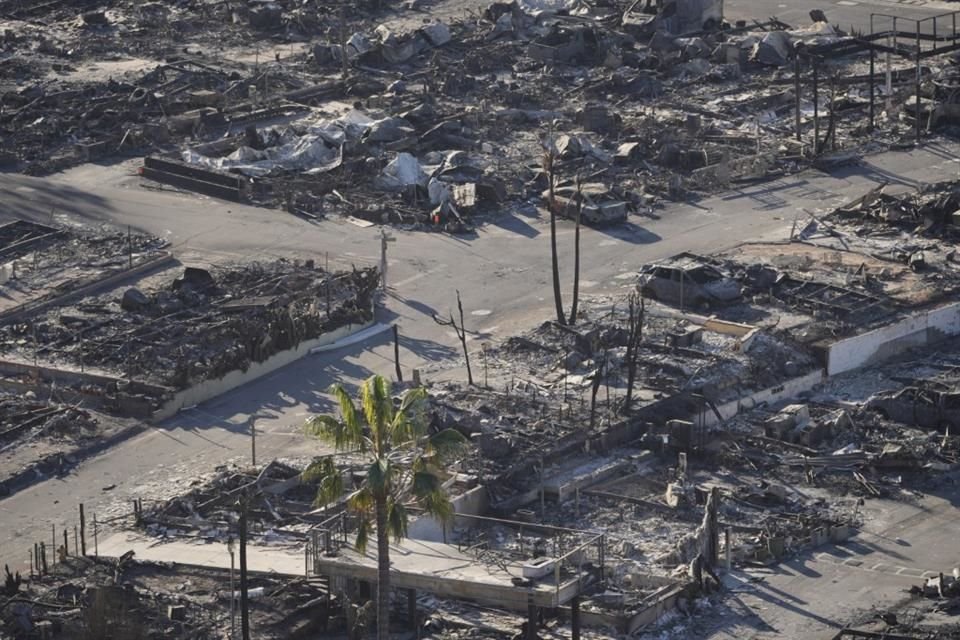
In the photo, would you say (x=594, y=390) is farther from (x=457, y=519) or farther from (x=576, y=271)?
(x=576, y=271)

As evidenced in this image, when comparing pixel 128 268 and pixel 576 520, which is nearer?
pixel 576 520

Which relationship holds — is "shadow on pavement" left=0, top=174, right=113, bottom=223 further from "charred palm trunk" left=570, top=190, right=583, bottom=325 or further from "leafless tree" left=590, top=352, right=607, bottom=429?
"leafless tree" left=590, top=352, right=607, bottom=429

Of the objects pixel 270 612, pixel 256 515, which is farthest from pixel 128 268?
pixel 270 612

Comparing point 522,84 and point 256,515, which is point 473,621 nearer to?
point 256,515

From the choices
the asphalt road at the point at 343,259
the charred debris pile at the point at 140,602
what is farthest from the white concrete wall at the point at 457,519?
the asphalt road at the point at 343,259

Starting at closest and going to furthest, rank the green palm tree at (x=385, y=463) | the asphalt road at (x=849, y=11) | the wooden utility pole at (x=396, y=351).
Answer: the green palm tree at (x=385, y=463)
the wooden utility pole at (x=396, y=351)
the asphalt road at (x=849, y=11)

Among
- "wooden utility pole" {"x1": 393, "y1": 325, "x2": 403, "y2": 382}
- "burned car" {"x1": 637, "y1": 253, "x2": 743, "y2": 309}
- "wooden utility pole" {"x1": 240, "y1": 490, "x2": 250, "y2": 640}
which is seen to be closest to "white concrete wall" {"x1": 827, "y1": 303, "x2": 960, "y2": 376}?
"burned car" {"x1": 637, "y1": 253, "x2": 743, "y2": 309}

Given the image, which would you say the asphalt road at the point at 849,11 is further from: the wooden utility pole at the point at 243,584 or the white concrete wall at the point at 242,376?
the wooden utility pole at the point at 243,584

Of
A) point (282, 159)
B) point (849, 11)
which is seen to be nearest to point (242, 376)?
point (282, 159)
